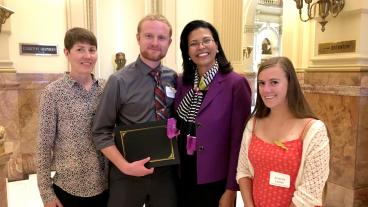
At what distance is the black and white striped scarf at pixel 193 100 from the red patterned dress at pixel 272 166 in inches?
15.4

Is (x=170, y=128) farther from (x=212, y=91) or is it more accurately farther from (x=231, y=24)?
(x=231, y=24)

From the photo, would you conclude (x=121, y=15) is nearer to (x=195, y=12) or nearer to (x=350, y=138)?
(x=195, y=12)

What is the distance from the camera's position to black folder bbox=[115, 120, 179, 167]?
75.2 inches

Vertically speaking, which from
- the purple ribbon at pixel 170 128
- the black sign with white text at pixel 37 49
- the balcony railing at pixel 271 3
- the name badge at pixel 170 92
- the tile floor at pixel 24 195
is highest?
the balcony railing at pixel 271 3

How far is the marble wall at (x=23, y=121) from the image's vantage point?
15.6 feet

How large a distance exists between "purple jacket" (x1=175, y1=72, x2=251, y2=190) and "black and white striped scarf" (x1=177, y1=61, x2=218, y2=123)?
4 cm

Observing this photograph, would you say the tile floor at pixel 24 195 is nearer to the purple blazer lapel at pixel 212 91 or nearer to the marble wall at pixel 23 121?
the marble wall at pixel 23 121

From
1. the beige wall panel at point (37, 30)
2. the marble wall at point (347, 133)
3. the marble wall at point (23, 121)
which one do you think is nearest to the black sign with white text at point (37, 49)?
the beige wall panel at point (37, 30)

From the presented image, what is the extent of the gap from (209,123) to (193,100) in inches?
7.3

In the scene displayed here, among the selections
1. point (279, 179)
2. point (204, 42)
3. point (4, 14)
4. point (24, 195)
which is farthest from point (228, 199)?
point (4, 14)

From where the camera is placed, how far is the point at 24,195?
4504 mm

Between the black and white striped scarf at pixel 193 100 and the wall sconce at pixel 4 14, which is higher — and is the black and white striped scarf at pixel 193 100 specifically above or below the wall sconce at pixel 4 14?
below

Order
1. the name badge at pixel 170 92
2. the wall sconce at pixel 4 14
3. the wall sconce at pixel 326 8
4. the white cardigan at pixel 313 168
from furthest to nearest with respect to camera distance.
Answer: the wall sconce at pixel 4 14, the wall sconce at pixel 326 8, the name badge at pixel 170 92, the white cardigan at pixel 313 168

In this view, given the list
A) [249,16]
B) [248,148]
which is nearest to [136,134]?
[248,148]
